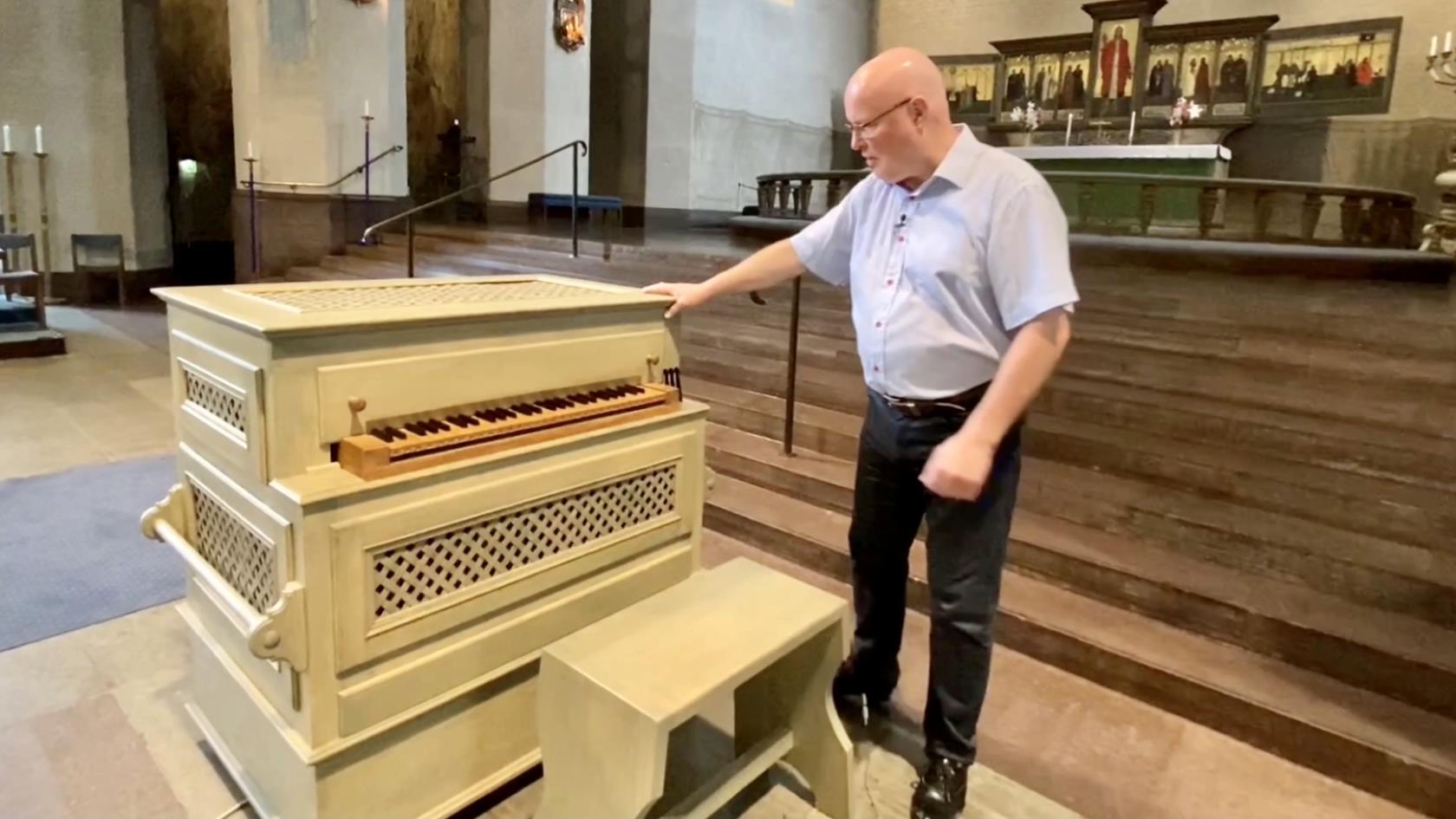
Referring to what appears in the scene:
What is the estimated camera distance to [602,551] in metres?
2.03

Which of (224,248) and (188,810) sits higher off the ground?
(224,248)

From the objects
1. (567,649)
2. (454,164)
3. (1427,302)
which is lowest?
(567,649)

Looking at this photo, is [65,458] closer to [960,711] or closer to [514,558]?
[514,558]

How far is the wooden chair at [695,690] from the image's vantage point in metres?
1.53

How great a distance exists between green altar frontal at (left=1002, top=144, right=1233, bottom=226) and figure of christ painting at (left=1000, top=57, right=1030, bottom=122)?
1.99 m

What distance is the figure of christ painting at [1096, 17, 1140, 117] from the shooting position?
34.3 ft

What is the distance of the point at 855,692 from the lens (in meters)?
2.30

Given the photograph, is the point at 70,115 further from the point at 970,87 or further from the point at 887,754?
the point at 970,87

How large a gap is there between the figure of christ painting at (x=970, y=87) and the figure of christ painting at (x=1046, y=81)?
1.84 feet

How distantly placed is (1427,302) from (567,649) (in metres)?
4.94

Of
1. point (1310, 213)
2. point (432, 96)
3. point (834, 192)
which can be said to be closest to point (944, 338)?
point (1310, 213)

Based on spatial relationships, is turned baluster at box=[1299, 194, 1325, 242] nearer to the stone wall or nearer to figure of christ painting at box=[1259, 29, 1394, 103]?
figure of christ painting at box=[1259, 29, 1394, 103]

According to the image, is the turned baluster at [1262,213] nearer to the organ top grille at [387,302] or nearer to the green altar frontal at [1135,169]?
the green altar frontal at [1135,169]

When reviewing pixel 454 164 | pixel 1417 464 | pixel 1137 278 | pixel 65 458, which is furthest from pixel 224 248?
pixel 1417 464
